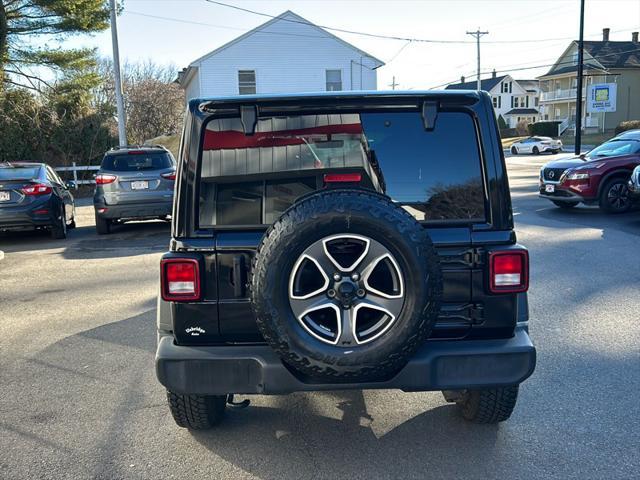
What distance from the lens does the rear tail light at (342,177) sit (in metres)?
3.20

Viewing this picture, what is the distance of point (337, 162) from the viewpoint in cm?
321

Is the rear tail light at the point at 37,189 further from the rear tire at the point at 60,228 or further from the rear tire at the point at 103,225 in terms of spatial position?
the rear tire at the point at 103,225

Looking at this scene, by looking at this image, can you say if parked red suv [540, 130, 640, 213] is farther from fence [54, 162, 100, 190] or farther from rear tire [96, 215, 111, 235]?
fence [54, 162, 100, 190]

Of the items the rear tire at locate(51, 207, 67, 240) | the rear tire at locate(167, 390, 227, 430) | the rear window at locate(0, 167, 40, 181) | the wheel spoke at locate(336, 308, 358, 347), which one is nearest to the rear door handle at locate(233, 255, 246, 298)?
the wheel spoke at locate(336, 308, 358, 347)

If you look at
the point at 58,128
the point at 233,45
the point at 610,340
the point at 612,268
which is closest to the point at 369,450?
the point at 610,340

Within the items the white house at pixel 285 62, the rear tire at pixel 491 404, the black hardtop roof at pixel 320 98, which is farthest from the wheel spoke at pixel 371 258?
the white house at pixel 285 62

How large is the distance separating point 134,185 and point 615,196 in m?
10.1

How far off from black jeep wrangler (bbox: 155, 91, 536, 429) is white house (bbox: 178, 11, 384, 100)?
3051 centimetres

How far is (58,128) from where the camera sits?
21625mm

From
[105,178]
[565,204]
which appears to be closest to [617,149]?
[565,204]

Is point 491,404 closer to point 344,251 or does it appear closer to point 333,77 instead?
point 344,251

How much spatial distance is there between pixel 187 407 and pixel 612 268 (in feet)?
21.6

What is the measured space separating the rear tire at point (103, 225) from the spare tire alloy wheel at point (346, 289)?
33.7ft

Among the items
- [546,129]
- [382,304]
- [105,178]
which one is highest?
[546,129]
